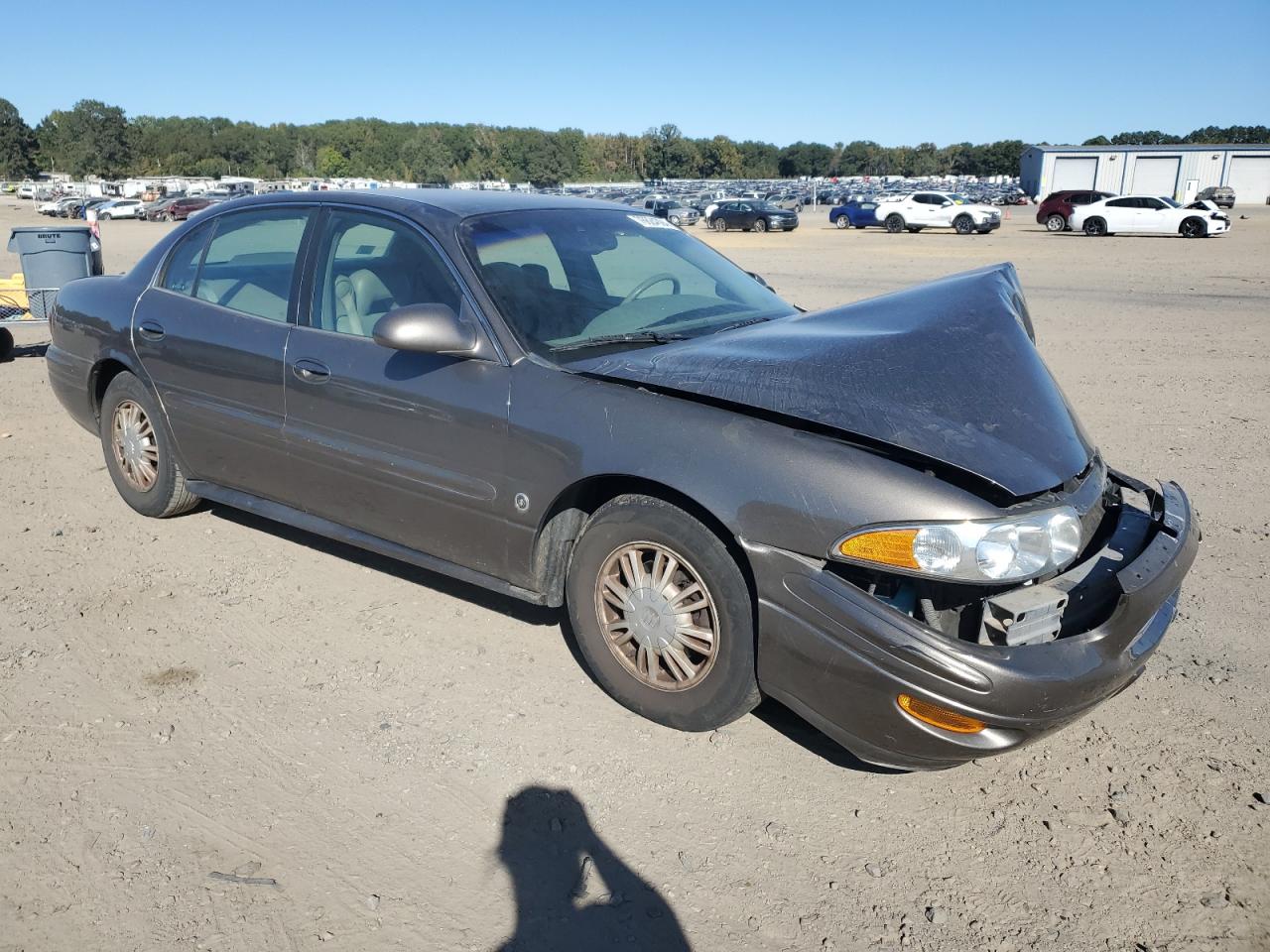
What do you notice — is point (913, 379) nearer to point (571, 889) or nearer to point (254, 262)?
point (571, 889)

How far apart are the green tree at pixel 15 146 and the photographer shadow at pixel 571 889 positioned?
155 metres

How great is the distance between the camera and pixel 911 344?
3.38 m

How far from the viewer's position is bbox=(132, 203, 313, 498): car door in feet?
14.2

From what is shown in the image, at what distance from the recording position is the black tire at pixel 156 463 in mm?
4996

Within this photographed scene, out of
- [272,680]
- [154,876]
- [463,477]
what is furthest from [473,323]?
[154,876]

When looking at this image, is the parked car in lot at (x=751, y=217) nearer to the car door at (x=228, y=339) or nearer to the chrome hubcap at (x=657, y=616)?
the car door at (x=228, y=339)

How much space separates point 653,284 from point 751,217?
38.0 meters

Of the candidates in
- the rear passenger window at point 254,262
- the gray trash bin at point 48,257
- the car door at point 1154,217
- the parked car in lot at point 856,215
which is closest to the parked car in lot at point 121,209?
the parked car in lot at point 856,215

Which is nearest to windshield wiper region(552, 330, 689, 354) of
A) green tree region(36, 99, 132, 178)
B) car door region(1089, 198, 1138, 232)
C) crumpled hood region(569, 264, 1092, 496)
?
crumpled hood region(569, 264, 1092, 496)

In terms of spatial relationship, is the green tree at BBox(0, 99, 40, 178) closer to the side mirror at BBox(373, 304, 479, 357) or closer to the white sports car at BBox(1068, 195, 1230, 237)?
the white sports car at BBox(1068, 195, 1230, 237)

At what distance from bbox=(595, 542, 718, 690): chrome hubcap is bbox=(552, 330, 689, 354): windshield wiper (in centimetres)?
82

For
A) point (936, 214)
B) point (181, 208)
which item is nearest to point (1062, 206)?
point (936, 214)

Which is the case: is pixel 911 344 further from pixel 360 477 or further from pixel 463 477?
pixel 360 477

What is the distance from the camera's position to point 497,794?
3.04m
